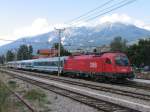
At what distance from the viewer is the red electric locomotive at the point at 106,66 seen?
34906mm

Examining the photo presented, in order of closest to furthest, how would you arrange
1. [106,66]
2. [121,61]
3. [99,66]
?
1. [121,61]
2. [106,66]
3. [99,66]

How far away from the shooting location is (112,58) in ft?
117

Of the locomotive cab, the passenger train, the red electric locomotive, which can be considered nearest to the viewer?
the locomotive cab

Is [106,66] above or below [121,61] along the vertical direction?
below

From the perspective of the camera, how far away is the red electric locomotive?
115 ft

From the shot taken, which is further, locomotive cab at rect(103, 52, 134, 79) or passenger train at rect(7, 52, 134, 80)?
passenger train at rect(7, 52, 134, 80)

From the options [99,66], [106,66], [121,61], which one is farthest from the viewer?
[99,66]

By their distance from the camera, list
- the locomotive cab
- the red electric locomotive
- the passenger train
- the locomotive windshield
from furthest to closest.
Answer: the locomotive windshield
the passenger train
the red electric locomotive
the locomotive cab

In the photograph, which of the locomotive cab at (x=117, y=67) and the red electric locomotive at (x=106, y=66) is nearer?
the locomotive cab at (x=117, y=67)

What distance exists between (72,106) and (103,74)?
18561 millimetres

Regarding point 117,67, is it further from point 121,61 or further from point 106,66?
point 106,66

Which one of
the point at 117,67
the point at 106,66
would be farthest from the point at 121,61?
the point at 106,66

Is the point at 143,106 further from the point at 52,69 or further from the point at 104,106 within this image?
the point at 52,69

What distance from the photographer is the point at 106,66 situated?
119 ft
